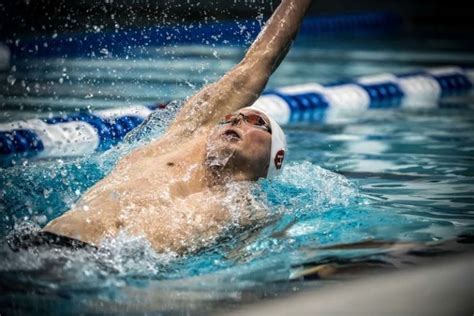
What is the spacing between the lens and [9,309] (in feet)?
8.95

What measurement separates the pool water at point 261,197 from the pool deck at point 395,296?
0.65ft

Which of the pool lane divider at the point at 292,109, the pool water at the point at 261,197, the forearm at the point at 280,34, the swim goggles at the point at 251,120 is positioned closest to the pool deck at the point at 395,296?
the pool water at the point at 261,197

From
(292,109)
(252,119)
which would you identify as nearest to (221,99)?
(252,119)

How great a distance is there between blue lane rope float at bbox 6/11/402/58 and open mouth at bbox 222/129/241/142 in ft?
14.0

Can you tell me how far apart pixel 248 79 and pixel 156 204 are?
99 centimetres

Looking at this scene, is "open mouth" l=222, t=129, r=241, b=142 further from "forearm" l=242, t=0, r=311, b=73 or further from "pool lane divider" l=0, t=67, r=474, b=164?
"pool lane divider" l=0, t=67, r=474, b=164

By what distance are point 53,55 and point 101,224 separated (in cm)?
597

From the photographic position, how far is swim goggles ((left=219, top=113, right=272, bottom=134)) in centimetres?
380

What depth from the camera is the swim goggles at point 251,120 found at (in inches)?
149

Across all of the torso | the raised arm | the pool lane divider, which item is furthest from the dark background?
the torso

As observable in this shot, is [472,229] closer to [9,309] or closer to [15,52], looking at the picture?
[9,309]

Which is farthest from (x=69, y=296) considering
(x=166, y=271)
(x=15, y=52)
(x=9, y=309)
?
(x=15, y=52)

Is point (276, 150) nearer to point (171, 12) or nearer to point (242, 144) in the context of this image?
point (242, 144)

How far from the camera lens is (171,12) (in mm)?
10828
